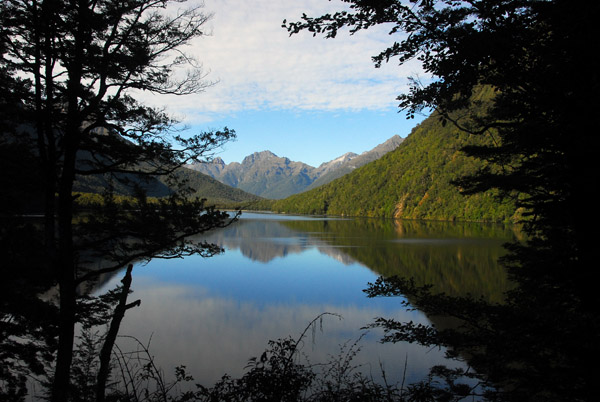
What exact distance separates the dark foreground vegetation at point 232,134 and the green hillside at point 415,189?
283 ft

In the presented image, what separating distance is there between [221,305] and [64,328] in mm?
13055

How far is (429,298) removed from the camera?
5.97 metres

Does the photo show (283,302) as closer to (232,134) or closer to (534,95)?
(232,134)

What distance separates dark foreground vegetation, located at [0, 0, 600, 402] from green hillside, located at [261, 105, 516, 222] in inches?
3391

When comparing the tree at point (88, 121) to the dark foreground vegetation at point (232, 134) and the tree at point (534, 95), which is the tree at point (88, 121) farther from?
the tree at point (534, 95)

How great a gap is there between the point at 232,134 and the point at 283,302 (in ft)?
41.3

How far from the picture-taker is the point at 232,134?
26.0 ft

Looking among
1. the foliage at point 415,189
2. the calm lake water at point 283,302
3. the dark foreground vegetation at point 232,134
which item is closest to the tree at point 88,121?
the dark foreground vegetation at point 232,134

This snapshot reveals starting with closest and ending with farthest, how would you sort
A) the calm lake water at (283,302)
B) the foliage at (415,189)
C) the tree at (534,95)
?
the tree at (534,95)
the calm lake water at (283,302)
the foliage at (415,189)

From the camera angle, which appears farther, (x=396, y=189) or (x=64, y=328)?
(x=396, y=189)

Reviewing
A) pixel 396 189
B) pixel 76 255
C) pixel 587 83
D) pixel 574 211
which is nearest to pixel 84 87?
pixel 76 255

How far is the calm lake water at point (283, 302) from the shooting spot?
11.5m

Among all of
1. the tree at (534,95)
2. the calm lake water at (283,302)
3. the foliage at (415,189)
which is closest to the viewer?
the tree at (534,95)

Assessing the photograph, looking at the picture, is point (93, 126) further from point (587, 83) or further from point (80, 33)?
point (587, 83)
